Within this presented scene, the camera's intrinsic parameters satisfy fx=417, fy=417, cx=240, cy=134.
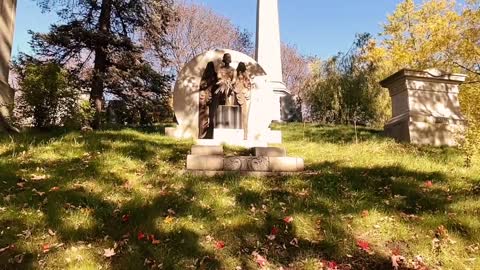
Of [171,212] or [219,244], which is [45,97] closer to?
[171,212]

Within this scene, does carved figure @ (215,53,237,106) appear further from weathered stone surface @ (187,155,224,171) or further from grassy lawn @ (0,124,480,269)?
weathered stone surface @ (187,155,224,171)

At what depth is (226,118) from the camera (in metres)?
8.50

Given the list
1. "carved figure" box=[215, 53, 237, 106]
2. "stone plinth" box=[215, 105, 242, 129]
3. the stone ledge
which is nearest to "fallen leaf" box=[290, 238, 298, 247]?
the stone ledge

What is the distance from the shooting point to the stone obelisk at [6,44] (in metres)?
9.58

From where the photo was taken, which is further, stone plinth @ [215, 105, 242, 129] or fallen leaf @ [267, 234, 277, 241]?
stone plinth @ [215, 105, 242, 129]

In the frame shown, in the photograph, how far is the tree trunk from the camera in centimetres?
1294

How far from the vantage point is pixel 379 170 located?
6246 mm

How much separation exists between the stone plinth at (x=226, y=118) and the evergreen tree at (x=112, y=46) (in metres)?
5.05

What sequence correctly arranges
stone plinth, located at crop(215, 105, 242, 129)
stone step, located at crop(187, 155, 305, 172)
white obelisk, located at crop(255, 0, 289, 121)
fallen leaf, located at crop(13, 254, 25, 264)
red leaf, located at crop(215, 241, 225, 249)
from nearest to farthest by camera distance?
fallen leaf, located at crop(13, 254, 25, 264), red leaf, located at crop(215, 241, 225, 249), stone step, located at crop(187, 155, 305, 172), stone plinth, located at crop(215, 105, 242, 129), white obelisk, located at crop(255, 0, 289, 121)

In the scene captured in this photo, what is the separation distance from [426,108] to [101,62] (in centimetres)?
987

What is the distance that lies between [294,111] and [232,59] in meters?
7.49

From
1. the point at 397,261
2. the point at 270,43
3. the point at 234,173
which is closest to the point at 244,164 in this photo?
the point at 234,173

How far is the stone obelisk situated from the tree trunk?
107 inches

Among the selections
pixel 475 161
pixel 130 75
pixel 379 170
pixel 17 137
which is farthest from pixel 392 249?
pixel 130 75
